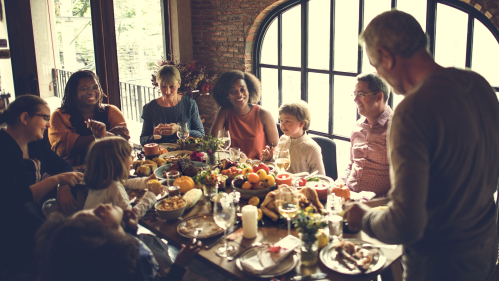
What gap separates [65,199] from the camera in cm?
209

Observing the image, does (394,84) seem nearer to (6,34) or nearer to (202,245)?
(202,245)

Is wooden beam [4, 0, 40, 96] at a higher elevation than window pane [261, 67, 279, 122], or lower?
higher

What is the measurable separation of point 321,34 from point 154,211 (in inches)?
117

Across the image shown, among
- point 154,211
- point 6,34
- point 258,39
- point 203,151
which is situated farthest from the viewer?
point 258,39

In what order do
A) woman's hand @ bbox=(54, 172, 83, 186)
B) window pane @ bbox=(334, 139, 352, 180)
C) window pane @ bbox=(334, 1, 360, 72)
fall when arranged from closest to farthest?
woman's hand @ bbox=(54, 172, 83, 186)
window pane @ bbox=(334, 1, 360, 72)
window pane @ bbox=(334, 139, 352, 180)

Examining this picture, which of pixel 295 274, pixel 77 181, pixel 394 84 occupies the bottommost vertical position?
pixel 295 274

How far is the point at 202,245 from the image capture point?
1.65m

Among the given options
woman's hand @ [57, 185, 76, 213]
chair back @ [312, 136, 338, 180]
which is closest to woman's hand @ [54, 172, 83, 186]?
woman's hand @ [57, 185, 76, 213]

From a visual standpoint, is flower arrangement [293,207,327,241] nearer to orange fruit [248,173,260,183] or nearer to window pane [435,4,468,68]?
orange fruit [248,173,260,183]

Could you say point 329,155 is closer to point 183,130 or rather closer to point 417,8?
point 183,130

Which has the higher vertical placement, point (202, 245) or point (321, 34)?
point (321, 34)

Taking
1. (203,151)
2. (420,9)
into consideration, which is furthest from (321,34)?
(203,151)

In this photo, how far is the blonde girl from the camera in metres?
1.88

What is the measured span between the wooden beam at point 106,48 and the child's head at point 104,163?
3.05 metres
